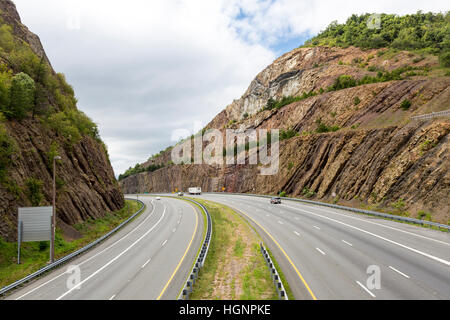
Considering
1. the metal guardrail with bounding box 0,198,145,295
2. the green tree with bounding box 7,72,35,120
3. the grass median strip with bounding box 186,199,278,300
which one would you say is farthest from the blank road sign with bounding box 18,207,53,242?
the grass median strip with bounding box 186,199,278,300

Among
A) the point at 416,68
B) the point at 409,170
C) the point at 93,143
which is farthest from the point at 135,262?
the point at 416,68

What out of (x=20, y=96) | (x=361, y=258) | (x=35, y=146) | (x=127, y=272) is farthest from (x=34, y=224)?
(x=361, y=258)

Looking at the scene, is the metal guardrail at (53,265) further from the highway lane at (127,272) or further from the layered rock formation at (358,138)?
the layered rock formation at (358,138)

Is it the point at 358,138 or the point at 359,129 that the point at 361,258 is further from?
the point at 359,129

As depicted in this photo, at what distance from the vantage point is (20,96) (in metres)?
24.2

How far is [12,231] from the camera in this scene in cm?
1911

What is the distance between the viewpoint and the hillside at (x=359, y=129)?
27.3 metres

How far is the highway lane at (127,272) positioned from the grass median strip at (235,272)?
4.35 ft

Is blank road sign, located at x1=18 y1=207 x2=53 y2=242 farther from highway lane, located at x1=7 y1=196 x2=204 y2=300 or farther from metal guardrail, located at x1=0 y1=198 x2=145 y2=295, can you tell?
highway lane, located at x1=7 y1=196 x2=204 y2=300

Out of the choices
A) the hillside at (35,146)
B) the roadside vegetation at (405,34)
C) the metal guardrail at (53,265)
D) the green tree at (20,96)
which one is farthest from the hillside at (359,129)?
the green tree at (20,96)

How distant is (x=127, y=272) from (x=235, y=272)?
6.63 m
